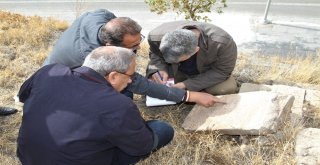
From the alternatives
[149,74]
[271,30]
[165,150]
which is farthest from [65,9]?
[165,150]

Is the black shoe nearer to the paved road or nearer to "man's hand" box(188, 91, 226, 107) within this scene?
"man's hand" box(188, 91, 226, 107)

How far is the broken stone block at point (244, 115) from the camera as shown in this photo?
3.28 metres

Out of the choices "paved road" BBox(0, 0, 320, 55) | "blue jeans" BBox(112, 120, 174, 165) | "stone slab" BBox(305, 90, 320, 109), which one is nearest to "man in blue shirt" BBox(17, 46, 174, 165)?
"blue jeans" BBox(112, 120, 174, 165)

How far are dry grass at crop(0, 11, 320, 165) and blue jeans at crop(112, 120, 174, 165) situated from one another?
15cm

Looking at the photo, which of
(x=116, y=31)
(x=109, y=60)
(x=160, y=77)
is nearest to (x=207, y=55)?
(x=160, y=77)

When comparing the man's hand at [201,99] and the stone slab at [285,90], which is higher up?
the man's hand at [201,99]

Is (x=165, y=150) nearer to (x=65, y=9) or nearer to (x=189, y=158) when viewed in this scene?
(x=189, y=158)

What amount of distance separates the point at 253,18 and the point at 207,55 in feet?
21.3

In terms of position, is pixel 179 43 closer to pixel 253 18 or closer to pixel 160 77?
pixel 160 77

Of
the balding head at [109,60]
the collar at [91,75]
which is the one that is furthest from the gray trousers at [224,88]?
the collar at [91,75]

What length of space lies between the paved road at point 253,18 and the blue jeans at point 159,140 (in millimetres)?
4113

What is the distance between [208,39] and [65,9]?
30.4ft

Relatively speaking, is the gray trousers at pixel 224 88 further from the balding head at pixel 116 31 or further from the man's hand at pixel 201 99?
the balding head at pixel 116 31

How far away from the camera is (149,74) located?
4.10 metres
